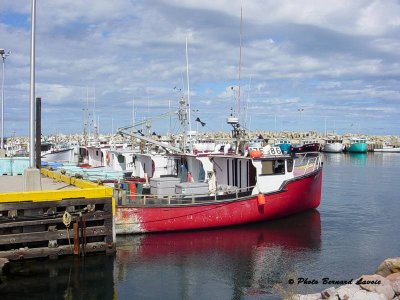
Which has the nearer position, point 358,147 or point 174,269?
point 174,269

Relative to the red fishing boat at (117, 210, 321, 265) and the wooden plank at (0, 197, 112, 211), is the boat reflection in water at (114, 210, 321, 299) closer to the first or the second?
the red fishing boat at (117, 210, 321, 265)

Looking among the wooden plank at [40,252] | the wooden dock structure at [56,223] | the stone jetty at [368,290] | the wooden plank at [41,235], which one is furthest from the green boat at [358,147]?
the stone jetty at [368,290]

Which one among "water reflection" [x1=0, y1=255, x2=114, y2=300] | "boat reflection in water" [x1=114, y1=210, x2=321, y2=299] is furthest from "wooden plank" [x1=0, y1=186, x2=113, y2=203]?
"boat reflection in water" [x1=114, y1=210, x2=321, y2=299]

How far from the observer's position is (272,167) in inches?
924

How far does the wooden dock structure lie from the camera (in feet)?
50.5

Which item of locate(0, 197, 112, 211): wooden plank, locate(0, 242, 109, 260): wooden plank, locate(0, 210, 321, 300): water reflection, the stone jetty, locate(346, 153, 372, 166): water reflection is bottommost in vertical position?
locate(0, 210, 321, 300): water reflection

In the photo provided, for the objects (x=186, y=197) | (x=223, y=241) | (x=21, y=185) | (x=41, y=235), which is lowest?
(x=223, y=241)

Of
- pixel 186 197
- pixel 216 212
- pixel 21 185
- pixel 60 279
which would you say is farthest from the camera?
pixel 216 212

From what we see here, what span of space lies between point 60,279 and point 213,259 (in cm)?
539

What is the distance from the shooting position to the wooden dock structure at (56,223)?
15.4 m

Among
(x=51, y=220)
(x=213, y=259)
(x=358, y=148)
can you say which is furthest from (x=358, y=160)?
(x=51, y=220)

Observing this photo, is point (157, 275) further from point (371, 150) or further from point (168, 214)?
point (371, 150)

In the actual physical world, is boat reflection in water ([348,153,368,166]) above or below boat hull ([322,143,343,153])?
below

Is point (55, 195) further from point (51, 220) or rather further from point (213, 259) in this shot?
point (213, 259)
